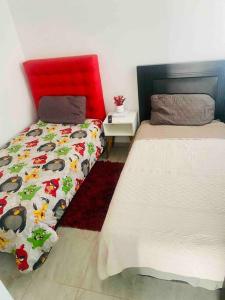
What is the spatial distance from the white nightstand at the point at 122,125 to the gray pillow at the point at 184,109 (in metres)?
0.28

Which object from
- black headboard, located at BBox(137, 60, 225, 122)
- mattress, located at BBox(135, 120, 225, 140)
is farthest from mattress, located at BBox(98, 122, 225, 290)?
black headboard, located at BBox(137, 60, 225, 122)

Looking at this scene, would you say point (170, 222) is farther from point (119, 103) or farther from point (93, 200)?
point (119, 103)

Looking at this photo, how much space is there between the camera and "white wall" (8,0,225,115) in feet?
6.82

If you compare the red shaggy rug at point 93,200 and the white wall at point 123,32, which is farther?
the white wall at point 123,32

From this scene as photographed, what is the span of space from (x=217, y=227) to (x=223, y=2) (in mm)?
1877

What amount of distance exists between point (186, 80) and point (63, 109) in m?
1.38

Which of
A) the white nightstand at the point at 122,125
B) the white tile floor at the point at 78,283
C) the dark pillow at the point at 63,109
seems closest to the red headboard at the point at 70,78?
the dark pillow at the point at 63,109

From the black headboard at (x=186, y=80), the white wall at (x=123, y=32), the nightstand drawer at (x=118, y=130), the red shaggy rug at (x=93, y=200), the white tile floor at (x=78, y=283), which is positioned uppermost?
the white wall at (x=123, y=32)

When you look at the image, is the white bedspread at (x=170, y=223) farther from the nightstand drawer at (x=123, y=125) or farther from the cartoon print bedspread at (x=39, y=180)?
the nightstand drawer at (x=123, y=125)

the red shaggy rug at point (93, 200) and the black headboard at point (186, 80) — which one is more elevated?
the black headboard at point (186, 80)

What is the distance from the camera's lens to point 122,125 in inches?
105

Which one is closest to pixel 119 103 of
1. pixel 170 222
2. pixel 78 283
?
pixel 170 222

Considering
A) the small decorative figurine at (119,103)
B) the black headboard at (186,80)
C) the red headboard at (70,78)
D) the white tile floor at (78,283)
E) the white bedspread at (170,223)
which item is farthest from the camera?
the small decorative figurine at (119,103)

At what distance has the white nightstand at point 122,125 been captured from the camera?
8.17 ft
